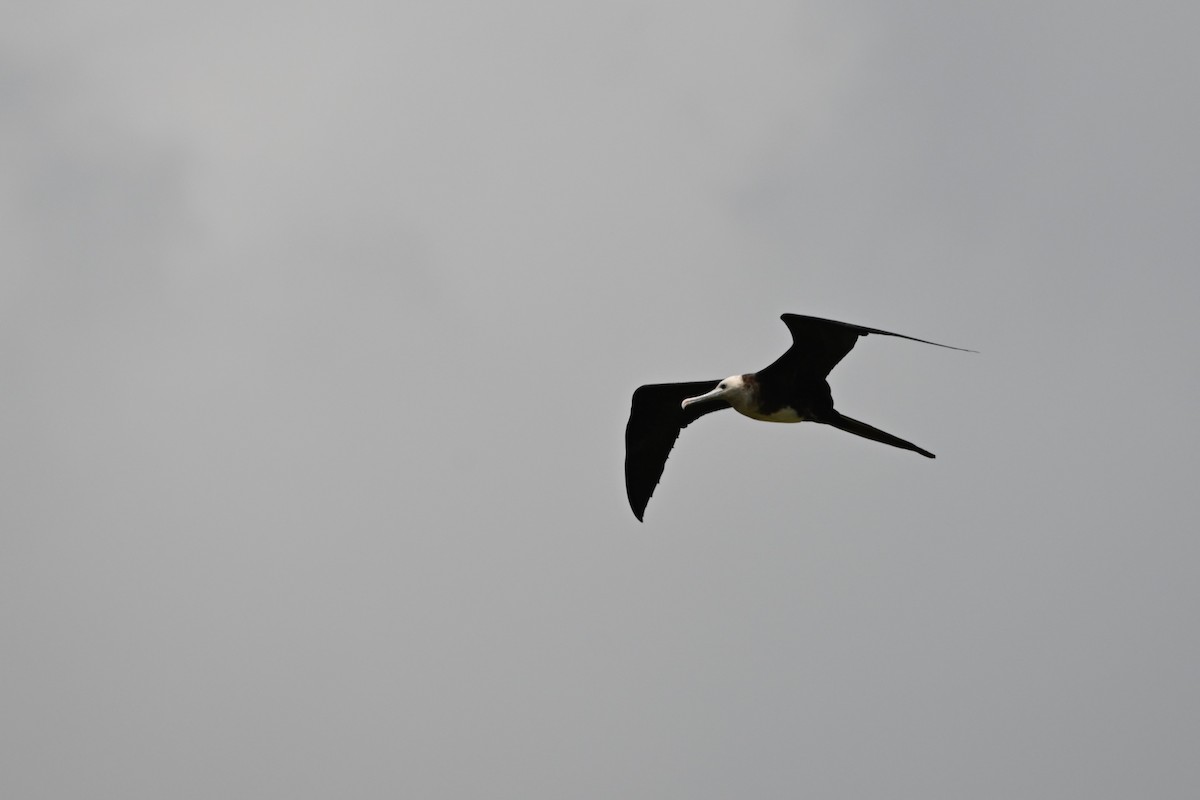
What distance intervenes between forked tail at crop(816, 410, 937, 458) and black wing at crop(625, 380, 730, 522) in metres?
1.60

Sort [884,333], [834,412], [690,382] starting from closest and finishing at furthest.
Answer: [884,333], [834,412], [690,382]

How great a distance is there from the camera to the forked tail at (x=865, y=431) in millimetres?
11250

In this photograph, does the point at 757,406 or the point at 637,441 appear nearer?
the point at 757,406

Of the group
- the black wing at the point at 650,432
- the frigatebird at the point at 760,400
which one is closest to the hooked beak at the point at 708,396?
the frigatebird at the point at 760,400

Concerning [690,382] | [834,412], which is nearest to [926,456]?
[834,412]

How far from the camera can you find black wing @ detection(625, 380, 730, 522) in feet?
43.7

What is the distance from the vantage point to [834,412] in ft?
38.8

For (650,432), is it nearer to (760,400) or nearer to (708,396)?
(708,396)

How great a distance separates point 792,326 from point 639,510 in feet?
9.31

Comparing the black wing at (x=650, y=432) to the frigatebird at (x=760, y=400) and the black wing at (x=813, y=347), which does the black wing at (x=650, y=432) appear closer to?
the frigatebird at (x=760, y=400)

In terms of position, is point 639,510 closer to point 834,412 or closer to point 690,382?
point 690,382

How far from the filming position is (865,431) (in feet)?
37.8

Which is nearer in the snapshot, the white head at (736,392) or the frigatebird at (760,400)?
the frigatebird at (760,400)

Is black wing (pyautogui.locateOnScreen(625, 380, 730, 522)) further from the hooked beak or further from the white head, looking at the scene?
the white head
